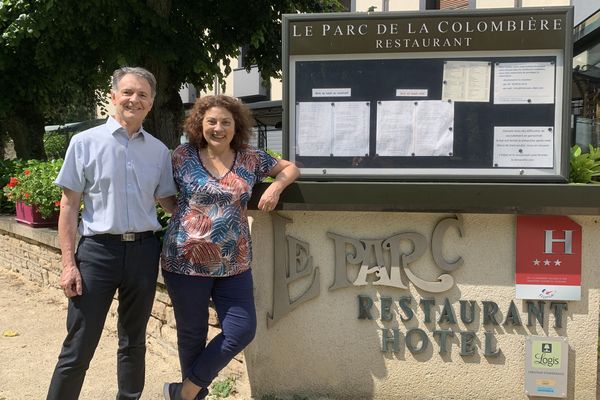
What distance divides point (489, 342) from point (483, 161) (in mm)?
1004

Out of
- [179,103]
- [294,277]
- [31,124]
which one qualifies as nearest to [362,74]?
[294,277]

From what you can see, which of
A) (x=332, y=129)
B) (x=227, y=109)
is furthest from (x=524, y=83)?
(x=227, y=109)

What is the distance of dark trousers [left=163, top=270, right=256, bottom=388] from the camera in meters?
2.89

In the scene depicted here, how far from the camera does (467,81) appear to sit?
3.21 meters

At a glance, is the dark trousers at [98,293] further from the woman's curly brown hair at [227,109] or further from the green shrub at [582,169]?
the green shrub at [582,169]

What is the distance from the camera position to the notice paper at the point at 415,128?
3.26 m

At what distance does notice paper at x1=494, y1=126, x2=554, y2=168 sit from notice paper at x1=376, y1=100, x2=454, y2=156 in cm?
26

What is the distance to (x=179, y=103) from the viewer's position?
909 centimetres

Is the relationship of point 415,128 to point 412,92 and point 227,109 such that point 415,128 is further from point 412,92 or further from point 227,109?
point 227,109

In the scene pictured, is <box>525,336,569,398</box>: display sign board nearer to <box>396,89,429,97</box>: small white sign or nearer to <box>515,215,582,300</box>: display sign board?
<box>515,215,582,300</box>: display sign board

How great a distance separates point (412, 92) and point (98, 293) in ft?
6.39

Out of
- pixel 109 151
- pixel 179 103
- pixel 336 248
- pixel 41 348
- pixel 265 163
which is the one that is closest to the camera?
pixel 109 151

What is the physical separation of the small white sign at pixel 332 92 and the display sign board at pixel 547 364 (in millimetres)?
1687

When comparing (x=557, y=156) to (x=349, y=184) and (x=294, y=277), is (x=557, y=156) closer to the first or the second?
(x=349, y=184)
